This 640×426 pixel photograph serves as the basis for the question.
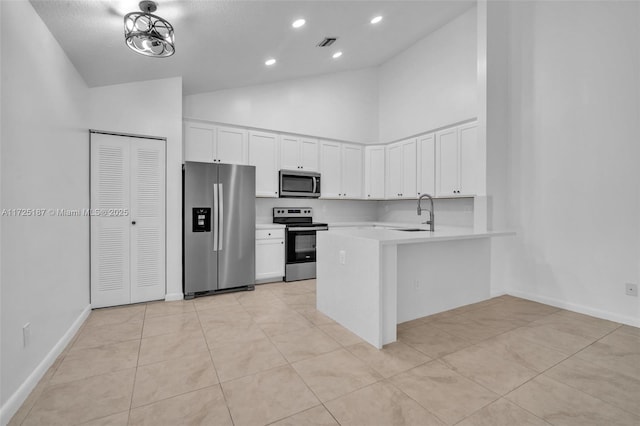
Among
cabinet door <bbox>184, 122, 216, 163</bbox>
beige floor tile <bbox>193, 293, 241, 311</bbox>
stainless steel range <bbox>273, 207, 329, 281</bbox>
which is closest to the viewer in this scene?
beige floor tile <bbox>193, 293, 241, 311</bbox>

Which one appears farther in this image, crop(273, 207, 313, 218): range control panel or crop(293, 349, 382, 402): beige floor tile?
crop(273, 207, 313, 218): range control panel

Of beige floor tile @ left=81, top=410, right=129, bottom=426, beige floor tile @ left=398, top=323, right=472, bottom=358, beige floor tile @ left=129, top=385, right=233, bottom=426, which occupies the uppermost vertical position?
beige floor tile @ left=398, top=323, right=472, bottom=358

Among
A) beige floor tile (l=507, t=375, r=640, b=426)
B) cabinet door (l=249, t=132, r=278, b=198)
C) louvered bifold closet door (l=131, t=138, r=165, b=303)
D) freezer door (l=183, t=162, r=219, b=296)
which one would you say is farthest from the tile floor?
cabinet door (l=249, t=132, r=278, b=198)

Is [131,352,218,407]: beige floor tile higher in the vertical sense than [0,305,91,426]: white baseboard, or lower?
lower

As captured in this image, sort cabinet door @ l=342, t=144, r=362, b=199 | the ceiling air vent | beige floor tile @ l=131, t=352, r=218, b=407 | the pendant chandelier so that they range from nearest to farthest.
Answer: beige floor tile @ l=131, t=352, r=218, b=407 < the pendant chandelier < the ceiling air vent < cabinet door @ l=342, t=144, r=362, b=199

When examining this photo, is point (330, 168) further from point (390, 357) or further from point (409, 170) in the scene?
point (390, 357)

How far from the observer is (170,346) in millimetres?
2412

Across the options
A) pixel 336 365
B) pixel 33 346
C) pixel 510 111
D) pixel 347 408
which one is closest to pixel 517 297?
pixel 510 111

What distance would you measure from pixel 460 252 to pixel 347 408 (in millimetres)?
2265

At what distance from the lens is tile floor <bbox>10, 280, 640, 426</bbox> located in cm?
160

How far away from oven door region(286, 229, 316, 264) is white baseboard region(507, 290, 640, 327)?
282 cm

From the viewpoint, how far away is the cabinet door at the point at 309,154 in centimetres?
518

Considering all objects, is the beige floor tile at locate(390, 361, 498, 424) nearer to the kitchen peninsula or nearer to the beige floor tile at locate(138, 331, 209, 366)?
the kitchen peninsula

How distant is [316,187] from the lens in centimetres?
514
